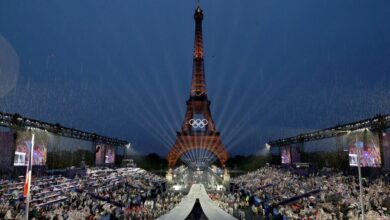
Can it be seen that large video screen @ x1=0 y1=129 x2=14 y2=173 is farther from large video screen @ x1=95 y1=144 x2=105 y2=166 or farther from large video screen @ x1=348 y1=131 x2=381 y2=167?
large video screen @ x1=348 y1=131 x2=381 y2=167

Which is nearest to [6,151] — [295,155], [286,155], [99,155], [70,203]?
[70,203]

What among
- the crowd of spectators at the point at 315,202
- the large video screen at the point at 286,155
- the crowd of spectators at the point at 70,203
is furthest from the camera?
the large video screen at the point at 286,155

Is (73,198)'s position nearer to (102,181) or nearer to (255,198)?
(102,181)

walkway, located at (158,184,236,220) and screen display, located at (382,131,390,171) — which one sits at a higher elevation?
screen display, located at (382,131,390,171)

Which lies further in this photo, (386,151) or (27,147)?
(27,147)

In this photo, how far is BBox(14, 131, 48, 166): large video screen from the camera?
101ft

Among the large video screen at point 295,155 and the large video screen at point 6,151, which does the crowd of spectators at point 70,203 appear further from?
the large video screen at point 295,155

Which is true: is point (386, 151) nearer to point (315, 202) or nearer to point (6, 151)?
point (315, 202)

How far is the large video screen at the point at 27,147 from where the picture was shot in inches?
1213

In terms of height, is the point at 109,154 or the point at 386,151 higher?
the point at 386,151

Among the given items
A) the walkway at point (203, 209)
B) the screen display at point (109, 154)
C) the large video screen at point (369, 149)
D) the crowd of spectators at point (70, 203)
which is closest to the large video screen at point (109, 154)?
the screen display at point (109, 154)

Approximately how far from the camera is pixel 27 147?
1273 inches

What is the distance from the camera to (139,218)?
873 inches

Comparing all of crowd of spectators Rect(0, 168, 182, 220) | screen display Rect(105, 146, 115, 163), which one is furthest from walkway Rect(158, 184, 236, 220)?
screen display Rect(105, 146, 115, 163)
